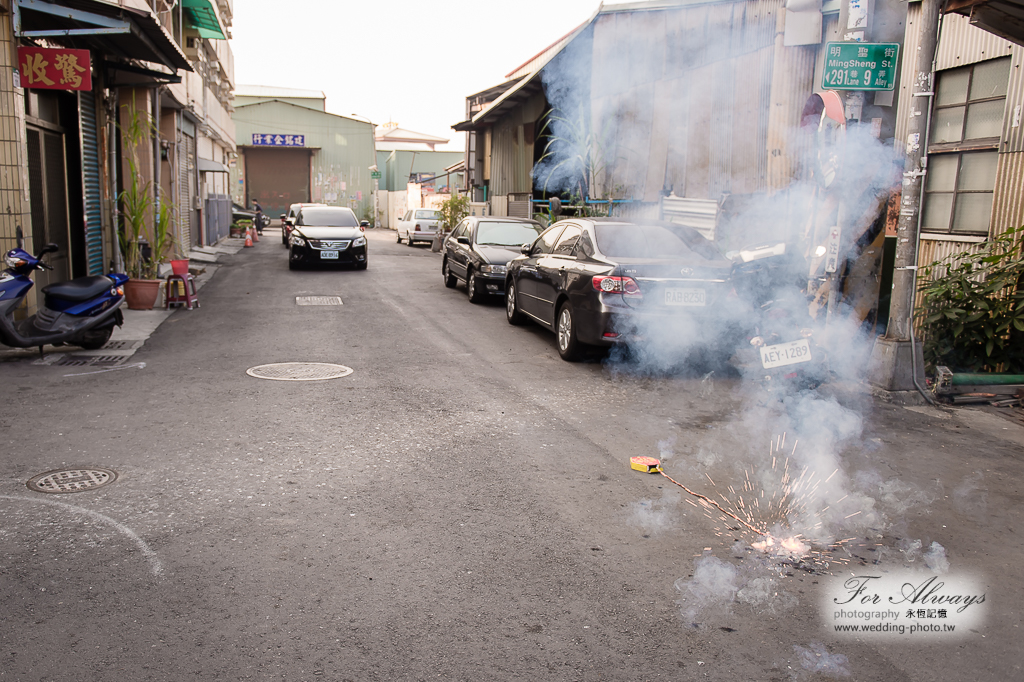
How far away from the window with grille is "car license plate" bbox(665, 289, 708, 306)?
3.11 meters

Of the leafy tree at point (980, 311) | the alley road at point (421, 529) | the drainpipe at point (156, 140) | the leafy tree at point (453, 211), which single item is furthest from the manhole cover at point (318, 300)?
the leafy tree at point (453, 211)

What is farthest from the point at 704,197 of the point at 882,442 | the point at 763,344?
the point at 882,442

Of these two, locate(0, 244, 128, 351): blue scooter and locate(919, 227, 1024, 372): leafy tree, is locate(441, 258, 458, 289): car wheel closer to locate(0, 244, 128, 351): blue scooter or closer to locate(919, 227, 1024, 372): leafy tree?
locate(0, 244, 128, 351): blue scooter

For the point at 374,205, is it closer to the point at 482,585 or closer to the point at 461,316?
the point at 461,316

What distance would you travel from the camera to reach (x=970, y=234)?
7.94 m

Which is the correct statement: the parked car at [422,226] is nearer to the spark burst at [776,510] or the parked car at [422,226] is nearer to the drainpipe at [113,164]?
the drainpipe at [113,164]

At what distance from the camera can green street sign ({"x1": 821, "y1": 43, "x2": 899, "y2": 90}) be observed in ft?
24.0

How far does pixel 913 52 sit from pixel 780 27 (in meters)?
1.93

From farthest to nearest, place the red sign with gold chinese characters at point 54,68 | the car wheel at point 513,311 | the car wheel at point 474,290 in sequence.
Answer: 1. the car wheel at point 474,290
2. the car wheel at point 513,311
3. the red sign with gold chinese characters at point 54,68

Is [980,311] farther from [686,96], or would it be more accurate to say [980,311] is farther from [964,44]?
[686,96]

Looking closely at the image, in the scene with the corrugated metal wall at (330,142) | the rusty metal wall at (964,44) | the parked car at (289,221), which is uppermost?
the corrugated metal wall at (330,142)

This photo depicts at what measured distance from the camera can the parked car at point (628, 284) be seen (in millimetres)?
7391

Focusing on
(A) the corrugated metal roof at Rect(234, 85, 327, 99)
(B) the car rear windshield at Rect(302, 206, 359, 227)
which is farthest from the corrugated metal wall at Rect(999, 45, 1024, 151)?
(A) the corrugated metal roof at Rect(234, 85, 327, 99)

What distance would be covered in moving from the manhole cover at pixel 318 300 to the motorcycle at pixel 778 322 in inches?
280
